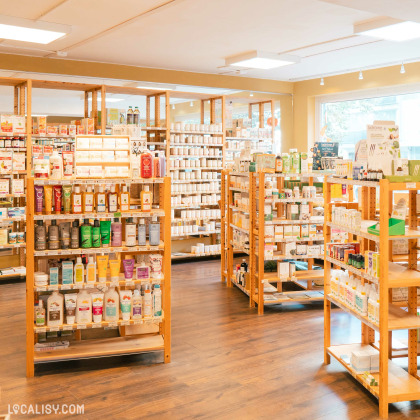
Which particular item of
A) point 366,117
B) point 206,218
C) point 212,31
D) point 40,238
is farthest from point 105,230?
point 366,117

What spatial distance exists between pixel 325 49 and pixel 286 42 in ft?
2.89

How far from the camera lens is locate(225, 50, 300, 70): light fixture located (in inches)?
332

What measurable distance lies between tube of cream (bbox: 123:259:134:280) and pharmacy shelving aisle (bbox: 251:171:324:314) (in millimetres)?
2154

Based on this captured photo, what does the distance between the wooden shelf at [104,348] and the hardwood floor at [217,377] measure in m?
0.14

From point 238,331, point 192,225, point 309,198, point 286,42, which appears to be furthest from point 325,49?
point 238,331

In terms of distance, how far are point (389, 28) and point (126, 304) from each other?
15.6 feet

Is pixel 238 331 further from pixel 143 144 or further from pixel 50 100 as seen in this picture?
pixel 50 100

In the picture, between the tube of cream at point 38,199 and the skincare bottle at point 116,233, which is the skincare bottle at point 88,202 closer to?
the skincare bottle at point 116,233

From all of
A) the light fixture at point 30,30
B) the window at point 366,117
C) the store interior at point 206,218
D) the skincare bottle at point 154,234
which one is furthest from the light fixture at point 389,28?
the skincare bottle at point 154,234

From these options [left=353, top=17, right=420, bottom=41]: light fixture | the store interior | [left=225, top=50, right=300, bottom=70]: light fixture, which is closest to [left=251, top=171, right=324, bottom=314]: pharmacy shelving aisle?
the store interior

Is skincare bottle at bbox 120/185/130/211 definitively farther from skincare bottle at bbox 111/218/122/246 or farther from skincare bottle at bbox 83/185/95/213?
skincare bottle at bbox 83/185/95/213

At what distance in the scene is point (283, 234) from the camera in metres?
6.54

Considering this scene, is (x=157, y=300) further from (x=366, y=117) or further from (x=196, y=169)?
(x=366, y=117)

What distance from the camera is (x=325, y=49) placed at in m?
8.36
